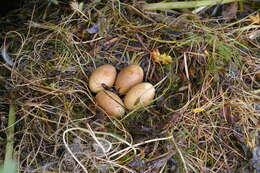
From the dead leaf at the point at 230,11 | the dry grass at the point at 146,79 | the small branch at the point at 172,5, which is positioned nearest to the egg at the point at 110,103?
the dry grass at the point at 146,79

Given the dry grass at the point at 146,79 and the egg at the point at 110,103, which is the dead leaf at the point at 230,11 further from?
the egg at the point at 110,103

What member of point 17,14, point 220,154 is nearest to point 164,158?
point 220,154

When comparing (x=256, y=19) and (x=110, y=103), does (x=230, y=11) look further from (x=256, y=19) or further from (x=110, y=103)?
(x=110, y=103)

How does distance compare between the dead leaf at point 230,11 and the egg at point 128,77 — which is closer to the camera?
the egg at point 128,77

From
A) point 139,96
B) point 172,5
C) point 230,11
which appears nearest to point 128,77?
point 139,96

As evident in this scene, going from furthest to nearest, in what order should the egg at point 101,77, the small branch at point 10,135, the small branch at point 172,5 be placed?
the small branch at point 172,5
the egg at point 101,77
the small branch at point 10,135

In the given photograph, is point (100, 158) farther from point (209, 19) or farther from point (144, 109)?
point (209, 19)

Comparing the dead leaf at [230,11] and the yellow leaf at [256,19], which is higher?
the dead leaf at [230,11]
